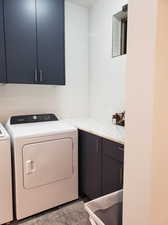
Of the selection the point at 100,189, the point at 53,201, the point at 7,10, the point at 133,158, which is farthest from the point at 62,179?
the point at 7,10

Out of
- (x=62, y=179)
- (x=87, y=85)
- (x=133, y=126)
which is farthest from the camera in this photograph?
(x=87, y=85)

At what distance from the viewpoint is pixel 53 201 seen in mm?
2004

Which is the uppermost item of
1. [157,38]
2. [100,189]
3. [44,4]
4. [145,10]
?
[44,4]

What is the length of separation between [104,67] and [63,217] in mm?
1953

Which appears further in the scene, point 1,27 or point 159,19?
point 1,27

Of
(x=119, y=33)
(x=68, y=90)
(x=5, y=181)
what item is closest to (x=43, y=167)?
(x=5, y=181)

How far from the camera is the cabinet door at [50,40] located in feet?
6.95

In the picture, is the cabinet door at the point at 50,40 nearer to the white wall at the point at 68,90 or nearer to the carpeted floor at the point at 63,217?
the white wall at the point at 68,90

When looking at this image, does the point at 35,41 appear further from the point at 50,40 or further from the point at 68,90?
the point at 68,90

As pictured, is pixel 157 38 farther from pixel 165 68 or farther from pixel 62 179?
pixel 62 179

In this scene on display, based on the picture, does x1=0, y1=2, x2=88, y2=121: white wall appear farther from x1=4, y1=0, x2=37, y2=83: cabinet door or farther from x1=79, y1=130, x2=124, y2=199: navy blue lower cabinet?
x1=79, y1=130, x2=124, y2=199: navy blue lower cabinet

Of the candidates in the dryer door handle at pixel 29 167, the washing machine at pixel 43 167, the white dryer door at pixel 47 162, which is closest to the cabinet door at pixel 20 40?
the washing machine at pixel 43 167

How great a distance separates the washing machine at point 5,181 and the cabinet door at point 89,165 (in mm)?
834

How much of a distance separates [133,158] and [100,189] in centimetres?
111
